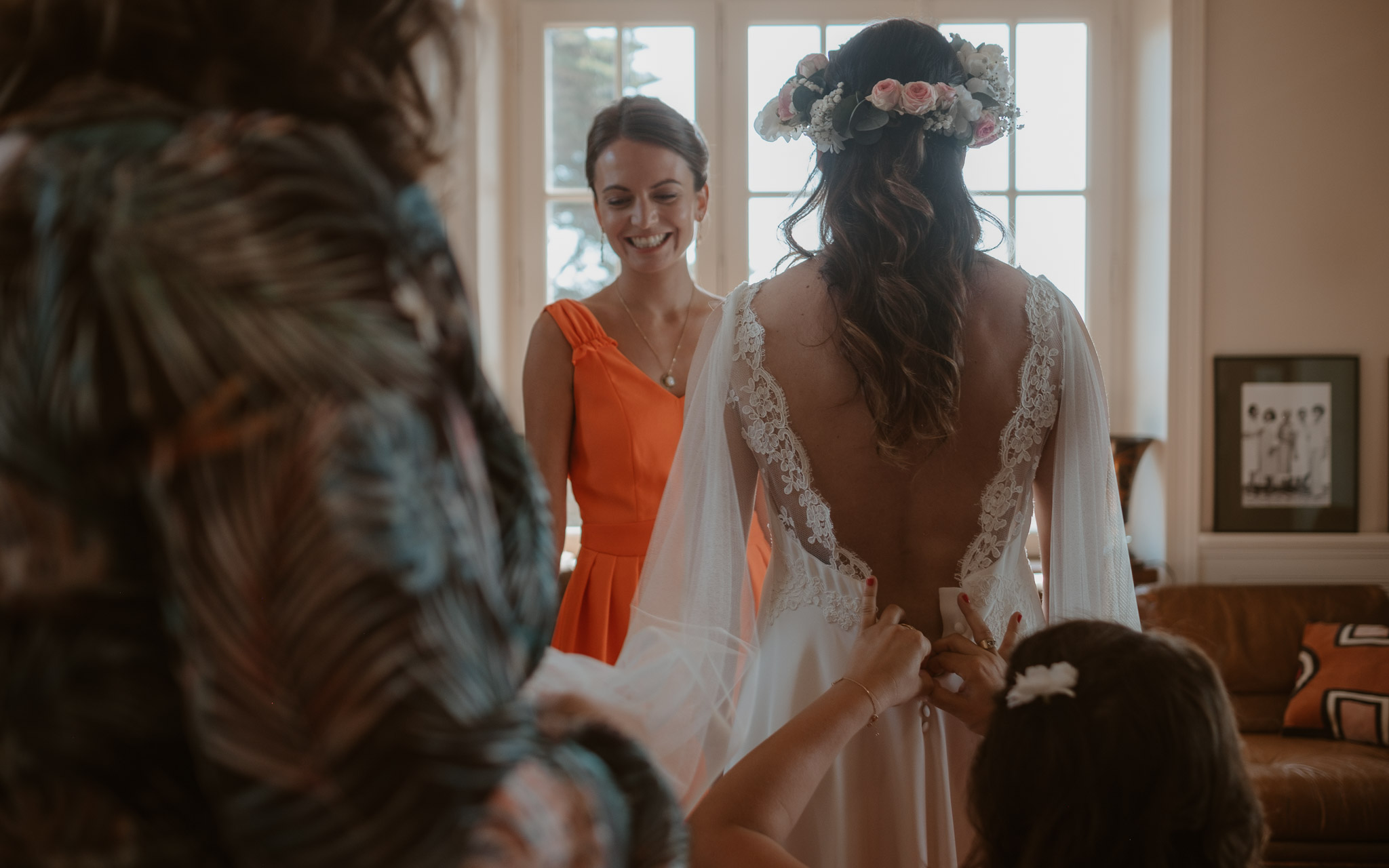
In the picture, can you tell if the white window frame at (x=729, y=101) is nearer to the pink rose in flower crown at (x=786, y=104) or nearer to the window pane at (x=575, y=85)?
the window pane at (x=575, y=85)

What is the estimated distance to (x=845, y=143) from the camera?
1.38 meters

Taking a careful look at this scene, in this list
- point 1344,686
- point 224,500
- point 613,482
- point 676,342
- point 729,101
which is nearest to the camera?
point 224,500

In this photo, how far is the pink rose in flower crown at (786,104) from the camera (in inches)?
58.2

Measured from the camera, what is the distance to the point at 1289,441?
12.2 ft

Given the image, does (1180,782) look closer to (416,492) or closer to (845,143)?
(416,492)

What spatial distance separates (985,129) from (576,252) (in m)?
2.81

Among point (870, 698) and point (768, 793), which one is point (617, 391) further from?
point (768, 793)

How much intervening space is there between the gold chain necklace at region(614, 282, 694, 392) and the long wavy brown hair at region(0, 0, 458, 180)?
163cm

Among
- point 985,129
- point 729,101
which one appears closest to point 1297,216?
point 729,101

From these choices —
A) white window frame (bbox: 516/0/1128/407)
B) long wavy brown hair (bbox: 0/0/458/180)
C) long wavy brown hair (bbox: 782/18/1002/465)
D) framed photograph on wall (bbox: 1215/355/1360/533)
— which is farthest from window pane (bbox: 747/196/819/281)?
long wavy brown hair (bbox: 0/0/458/180)

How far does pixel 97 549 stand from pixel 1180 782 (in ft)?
2.73

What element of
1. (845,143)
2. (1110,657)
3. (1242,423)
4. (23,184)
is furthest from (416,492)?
(1242,423)

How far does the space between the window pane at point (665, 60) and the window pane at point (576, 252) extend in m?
0.52

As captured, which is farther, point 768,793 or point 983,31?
point 983,31
